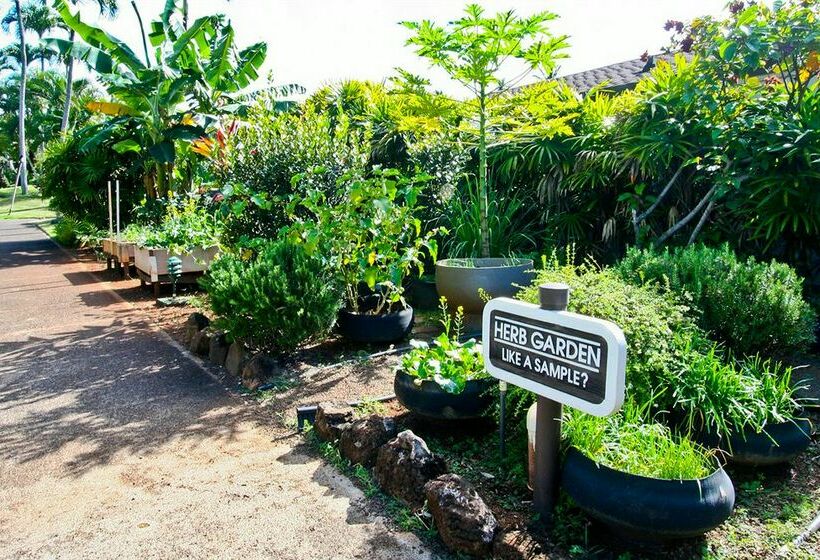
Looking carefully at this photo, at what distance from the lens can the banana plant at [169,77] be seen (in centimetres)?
1063

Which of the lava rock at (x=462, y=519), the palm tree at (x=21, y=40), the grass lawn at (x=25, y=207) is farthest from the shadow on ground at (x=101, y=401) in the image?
the palm tree at (x=21, y=40)

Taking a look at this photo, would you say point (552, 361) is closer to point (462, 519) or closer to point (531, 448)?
point (531, 448)

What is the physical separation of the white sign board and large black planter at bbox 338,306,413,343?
2795 mm

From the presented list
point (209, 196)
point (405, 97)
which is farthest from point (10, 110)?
point (405, 97)

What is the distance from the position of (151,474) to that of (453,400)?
176 centimetres

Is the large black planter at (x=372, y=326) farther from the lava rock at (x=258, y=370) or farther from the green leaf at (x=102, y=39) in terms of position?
the green leaf at (x=102, y=39)

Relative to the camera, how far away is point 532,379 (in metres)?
2.57

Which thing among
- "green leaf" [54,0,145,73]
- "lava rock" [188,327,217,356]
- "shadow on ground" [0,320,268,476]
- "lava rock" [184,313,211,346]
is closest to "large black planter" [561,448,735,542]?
"shadow on ground" [0,320,268,476]

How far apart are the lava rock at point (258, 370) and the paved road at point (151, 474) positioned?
0.82 ft

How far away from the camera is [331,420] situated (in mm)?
3836

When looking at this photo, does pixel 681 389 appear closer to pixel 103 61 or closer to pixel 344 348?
pixel 344 348

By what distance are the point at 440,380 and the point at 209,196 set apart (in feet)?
21.8

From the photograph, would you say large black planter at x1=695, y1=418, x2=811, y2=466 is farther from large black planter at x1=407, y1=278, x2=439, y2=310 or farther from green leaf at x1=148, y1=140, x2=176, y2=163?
green leaf at x1=148, y1=140, x2=176, y2=163

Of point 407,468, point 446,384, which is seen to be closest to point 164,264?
point 446,384
